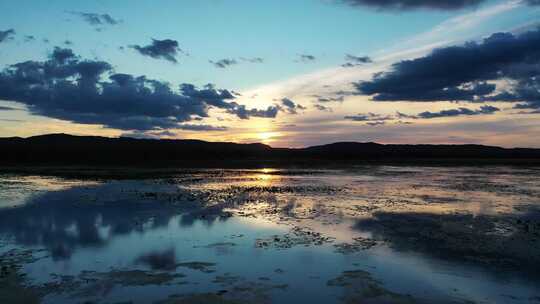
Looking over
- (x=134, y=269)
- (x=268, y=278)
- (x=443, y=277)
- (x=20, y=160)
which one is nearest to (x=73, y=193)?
(x=134, y=269)

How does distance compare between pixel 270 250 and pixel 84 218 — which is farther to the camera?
pixel 84 218

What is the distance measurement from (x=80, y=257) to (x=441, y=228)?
1454cm

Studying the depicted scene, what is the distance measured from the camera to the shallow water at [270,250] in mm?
10984

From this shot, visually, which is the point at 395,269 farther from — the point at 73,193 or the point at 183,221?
the point at 73,193

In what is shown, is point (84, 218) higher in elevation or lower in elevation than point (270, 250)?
higher

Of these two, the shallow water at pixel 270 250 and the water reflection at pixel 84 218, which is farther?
the water reflection at pixel 84 218

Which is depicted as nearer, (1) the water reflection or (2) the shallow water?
(2) the shallow water

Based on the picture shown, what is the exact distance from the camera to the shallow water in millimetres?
10984

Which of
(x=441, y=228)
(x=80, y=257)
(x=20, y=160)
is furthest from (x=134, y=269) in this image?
(x=20, y=160)

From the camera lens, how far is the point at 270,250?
15305 millimetres

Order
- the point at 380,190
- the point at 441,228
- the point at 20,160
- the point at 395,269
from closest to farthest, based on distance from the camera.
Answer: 1. the point at 395,269
2. the point at 441,228
3. the point at 380,190
4. the point at 20,160

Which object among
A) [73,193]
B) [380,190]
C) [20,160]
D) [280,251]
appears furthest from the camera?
[20,160]

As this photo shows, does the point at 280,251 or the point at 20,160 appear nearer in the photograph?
the point at 280,251

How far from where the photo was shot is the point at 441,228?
1933 cm
